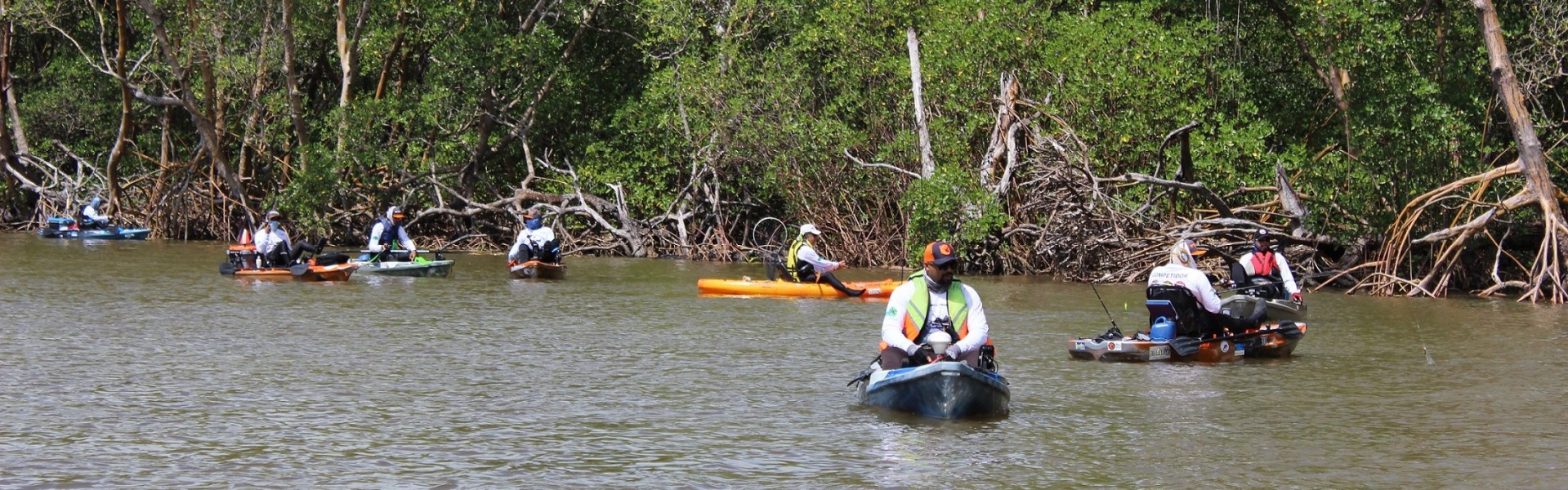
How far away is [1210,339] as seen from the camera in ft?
49.1

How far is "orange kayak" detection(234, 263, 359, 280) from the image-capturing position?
25.1 metres

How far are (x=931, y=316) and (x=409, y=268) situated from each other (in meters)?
16.7

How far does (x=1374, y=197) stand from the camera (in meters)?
24.5

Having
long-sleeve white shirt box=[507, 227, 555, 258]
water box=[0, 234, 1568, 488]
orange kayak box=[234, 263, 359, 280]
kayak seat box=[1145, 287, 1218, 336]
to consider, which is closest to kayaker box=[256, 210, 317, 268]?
orange kayak box=[234, 263, 359, 280]

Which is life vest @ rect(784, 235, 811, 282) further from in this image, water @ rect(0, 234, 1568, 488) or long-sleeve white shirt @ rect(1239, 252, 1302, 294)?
long-sleeve white shirt @ rect(1239, 252, 1302, 294)

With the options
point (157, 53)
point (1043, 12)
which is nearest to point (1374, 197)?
point (1043, 12)

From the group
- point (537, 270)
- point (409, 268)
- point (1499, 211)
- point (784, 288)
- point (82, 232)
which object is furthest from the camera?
point (82, 232)

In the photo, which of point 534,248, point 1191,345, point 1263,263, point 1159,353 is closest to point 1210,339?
point 1191,345

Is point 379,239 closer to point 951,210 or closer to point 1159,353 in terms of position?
point 951,210

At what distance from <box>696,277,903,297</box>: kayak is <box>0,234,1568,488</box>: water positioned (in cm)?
167

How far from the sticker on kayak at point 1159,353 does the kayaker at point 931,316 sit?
12.9 ft

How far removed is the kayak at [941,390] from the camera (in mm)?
10859

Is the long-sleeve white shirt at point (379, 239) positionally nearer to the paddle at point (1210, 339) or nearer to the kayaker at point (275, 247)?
the kayaker at point (275, 247)

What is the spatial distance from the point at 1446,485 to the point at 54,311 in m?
15.3
